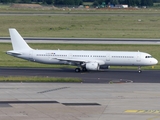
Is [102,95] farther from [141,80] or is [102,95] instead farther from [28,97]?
[141,80]

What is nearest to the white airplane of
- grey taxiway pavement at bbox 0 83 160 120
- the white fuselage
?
the white fuselage

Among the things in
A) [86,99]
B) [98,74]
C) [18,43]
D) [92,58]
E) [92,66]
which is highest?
[18,43]

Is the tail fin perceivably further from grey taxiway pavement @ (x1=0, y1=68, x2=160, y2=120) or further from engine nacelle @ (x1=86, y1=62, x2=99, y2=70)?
grey taxiway pavement @ (x1=0, y1=68, x2=160, y2=120)

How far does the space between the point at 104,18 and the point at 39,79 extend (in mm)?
106600

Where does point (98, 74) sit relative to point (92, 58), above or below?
below

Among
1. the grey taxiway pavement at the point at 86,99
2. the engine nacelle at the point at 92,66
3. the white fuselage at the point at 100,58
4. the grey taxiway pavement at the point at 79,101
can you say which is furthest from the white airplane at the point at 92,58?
the grey taxiway pavement at the point at 79,101

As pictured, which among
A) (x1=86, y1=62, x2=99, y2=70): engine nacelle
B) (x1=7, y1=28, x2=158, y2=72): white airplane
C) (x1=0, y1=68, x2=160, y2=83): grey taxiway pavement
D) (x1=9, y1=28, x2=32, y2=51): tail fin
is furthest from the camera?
(x1=9, y1=28, x2=32, y2=51): tail fin

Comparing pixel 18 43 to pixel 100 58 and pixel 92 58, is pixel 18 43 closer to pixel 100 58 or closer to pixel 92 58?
pixel 92 58

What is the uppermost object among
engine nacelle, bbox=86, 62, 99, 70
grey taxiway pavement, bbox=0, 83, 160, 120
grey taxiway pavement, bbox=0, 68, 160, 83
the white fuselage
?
grey taxiway pavement, bbox=0, 83, 160, 120

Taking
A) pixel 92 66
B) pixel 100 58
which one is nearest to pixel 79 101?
Answer: pixel 92 66

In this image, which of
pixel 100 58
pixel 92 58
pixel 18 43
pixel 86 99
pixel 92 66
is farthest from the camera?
pixel 18 43

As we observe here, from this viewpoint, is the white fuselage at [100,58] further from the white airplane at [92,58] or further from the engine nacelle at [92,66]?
the engine nacelle at [92,66]

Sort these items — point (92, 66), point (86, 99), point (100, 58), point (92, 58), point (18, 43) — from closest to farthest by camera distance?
1. point (86, 99)
2. point (92, 66)
3. point (100, 58)
4. point (92, 58)
5. point (18, 43)

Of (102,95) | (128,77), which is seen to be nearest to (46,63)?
(128,77)
